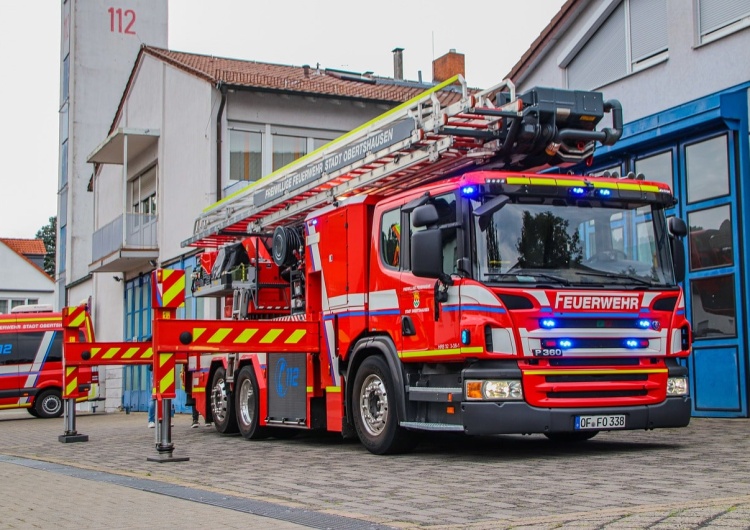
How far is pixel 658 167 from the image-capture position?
15789mm

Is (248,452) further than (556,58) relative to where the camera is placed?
No

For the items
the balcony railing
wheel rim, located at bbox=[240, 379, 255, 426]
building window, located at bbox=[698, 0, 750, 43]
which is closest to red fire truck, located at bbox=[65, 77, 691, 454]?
wheel rim, located at bbox=[240, 379, 255, 426]

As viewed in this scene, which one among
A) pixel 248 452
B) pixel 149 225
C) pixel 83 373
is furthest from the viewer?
pixel 149 225

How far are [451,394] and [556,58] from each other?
10.5m

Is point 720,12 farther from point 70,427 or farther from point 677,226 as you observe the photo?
point 70,427

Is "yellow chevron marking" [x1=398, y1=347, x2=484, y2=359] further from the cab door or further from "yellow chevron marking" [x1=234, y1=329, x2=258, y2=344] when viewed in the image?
"yellow chevron marking" [x1=234, y1=329, x2=258, y2=344]

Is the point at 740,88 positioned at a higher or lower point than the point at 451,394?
higher

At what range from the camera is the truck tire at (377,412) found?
1086cm

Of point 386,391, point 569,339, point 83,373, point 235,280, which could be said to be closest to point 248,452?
point 386,391

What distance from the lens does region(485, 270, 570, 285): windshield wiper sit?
32.2 feet

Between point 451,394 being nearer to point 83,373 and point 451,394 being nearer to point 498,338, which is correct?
point 498,338

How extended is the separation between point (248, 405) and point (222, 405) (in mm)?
1005

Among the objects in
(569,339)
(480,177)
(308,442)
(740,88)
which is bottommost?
(308,442)

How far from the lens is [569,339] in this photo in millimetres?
9812
